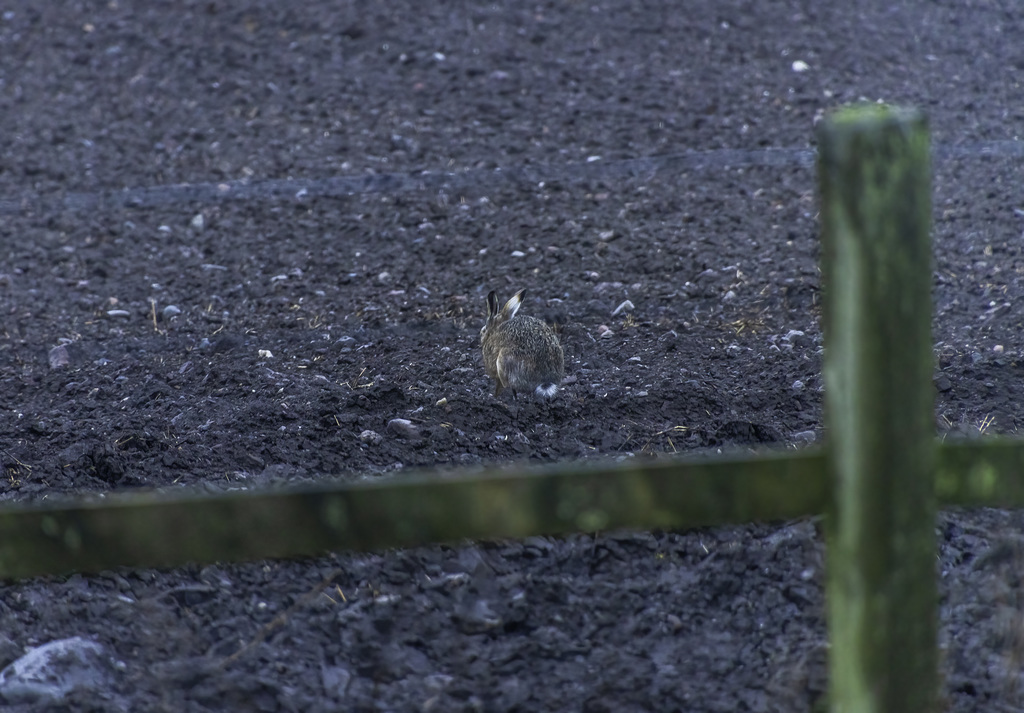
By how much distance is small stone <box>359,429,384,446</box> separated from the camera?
4492 millimetres

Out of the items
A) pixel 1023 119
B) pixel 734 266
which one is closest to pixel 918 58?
pixel 1023 119

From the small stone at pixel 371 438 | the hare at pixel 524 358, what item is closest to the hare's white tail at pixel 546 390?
the hare at pixel 524 358

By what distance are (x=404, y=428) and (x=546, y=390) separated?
751 millimetres

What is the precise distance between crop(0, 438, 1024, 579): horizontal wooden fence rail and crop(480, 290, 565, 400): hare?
290 cm

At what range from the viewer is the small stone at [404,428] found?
4606 millimetres

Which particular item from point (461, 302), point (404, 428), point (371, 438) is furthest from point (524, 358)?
point (461, 302)

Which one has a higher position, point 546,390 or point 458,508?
point 458,508

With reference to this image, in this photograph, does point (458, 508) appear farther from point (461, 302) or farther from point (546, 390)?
point (461, 302)

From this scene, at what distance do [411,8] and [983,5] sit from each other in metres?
5.78

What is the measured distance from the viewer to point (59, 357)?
595 cm

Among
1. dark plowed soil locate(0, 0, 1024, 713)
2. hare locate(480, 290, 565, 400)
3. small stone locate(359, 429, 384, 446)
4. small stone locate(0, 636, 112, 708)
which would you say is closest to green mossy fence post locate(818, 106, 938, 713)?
dark plowed soil locate(0, 0, 1024, 713)

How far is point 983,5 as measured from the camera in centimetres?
1093

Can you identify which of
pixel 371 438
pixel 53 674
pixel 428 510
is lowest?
pixel 53 674

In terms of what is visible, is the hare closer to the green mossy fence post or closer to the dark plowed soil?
the dark plowed soil
